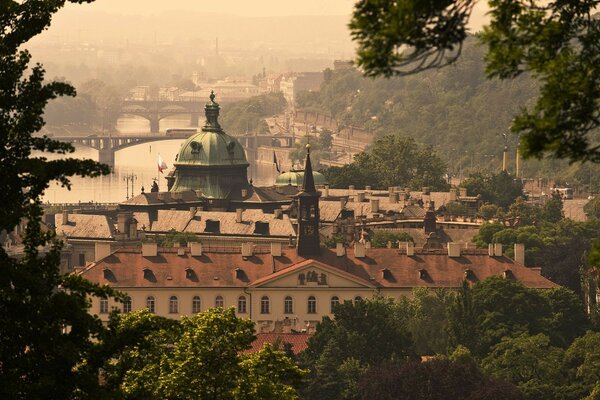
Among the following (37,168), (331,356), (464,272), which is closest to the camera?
(37,168)

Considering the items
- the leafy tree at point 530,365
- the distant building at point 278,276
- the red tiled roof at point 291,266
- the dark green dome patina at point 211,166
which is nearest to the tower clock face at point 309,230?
the red tiled roof at point 291,266

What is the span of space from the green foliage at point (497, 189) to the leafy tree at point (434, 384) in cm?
6985

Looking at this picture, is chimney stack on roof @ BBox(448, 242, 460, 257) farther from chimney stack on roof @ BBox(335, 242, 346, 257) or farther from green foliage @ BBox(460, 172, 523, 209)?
green foliage @ BBox(460, 172, 523, 209)

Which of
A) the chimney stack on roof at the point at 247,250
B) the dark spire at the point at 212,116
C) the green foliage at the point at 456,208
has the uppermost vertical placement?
the dark spire at the point at 212,116

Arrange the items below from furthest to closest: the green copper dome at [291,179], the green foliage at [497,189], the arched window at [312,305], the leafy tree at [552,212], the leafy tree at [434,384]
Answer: the green foliage at [497,189] < the green copper dome at [291,179] < the leafy tree at [552,212] < the arched window at [312,305] < the leafy tree at [434,384]

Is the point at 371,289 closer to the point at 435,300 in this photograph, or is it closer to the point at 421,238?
the point at 435,300

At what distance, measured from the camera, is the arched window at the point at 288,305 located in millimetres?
80438

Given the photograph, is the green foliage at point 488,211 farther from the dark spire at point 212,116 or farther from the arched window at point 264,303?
the arched window at point 264,303

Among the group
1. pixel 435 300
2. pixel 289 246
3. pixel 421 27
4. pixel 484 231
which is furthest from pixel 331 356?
pixel 421 27

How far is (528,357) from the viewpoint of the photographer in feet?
213

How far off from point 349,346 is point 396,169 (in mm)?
78919

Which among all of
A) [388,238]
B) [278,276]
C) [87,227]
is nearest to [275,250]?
[278,276]

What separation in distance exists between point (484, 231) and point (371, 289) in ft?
65.6

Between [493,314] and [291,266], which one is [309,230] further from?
[493,314]
